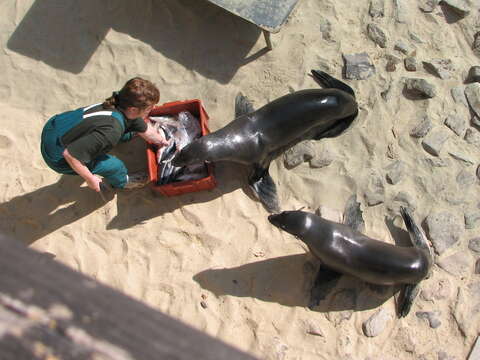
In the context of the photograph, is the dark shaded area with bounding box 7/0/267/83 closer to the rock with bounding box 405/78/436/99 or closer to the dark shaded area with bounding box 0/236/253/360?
the rock with bounding box 405/78/436/99

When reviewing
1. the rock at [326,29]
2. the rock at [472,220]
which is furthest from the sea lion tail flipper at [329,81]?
the rock at [472,220]

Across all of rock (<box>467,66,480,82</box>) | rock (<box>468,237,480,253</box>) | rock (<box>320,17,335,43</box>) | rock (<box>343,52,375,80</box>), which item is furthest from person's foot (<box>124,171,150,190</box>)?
rock (<box>467,66,480,82</box>)

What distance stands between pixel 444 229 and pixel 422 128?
3.13ft

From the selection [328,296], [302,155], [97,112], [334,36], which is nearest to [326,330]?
[328,296]

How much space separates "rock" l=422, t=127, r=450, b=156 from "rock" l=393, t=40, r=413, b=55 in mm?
856

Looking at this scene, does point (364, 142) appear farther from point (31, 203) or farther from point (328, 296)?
point (31, 203)

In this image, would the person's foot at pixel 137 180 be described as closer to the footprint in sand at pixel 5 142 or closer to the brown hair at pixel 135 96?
the brown hair at pixel 135 96

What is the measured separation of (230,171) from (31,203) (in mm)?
1878

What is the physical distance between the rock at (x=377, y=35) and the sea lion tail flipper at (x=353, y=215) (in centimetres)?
165

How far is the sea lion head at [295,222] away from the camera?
3.49 metres

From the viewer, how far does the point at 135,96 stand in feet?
10.1

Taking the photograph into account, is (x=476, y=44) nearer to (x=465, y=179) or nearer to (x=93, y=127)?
(x=465, y=179)

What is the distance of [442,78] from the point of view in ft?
13.9

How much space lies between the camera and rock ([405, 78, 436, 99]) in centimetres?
416
